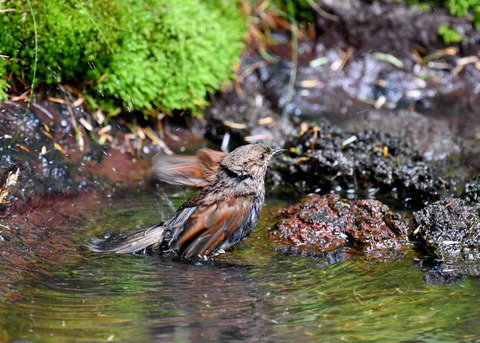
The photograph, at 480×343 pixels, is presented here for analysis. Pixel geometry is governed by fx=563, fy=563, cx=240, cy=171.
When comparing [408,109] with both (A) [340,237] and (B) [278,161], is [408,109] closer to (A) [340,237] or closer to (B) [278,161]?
(B) [278,161]

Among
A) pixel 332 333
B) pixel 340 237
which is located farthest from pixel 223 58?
pixel 332 333

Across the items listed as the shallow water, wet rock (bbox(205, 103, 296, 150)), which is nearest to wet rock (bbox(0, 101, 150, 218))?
the shallow water

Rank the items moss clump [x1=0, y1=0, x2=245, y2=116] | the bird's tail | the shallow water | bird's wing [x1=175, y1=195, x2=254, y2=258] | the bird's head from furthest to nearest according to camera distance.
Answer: moss clump [x1=0, y1=0, x2=245, y2=116]
the bird's head
bird's wing [x1=175, y1=195, x2=254, y2=258]
the bird's tail
the shallow water

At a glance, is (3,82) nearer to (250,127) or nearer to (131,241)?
(131,241)

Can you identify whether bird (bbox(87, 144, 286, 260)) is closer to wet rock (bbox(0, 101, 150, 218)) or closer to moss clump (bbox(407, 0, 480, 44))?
wet rock (bbox(0, 101, 150, 218))

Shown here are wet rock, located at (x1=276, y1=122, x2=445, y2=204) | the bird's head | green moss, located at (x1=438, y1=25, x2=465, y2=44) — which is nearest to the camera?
the bird's head

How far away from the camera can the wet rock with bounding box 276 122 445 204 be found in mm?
6293

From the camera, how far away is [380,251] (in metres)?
4.91

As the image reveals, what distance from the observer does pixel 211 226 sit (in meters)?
5.12

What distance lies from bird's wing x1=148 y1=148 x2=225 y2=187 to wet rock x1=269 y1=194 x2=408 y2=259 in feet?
2.86

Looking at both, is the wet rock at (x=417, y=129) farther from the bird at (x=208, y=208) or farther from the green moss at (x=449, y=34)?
the bird at (x=208, y=208)

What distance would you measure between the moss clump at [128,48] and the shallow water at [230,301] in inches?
87.8

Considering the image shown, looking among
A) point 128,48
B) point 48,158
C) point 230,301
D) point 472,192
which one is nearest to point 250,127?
point 128,48

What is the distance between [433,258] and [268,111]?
10.9ft
